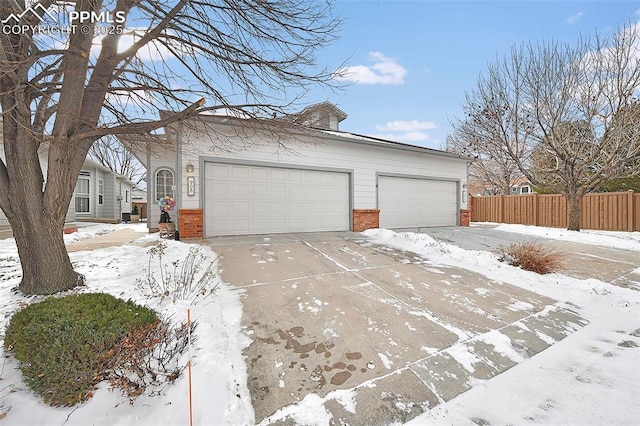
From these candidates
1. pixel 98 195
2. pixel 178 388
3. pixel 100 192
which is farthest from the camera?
pixel 100 192

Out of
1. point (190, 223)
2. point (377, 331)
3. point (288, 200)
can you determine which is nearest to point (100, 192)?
point (190, 223)

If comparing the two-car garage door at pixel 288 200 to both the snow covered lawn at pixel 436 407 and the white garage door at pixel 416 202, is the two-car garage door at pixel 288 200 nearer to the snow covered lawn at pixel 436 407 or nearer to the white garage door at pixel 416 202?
the white garage door at pixel 416 202

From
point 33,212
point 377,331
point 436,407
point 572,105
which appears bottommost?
point 436,407

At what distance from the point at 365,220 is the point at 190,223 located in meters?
5.88

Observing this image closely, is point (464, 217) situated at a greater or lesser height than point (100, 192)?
lesser

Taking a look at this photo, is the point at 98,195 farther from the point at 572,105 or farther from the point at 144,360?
the point at 572,105

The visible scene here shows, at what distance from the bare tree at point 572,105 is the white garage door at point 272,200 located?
7807 millimetres

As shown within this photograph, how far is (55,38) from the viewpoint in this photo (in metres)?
3.58

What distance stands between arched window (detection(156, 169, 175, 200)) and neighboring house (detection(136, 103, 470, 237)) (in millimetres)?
37

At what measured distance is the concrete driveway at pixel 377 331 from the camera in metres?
2.24

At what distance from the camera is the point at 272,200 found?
879cm

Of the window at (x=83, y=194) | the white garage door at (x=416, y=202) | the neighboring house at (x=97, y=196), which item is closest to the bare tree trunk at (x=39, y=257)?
the white garage door at (x=416, y=202)

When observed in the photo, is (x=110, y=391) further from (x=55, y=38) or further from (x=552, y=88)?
(x=552, y=88)

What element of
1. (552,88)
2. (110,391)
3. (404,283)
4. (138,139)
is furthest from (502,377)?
(552,88)
